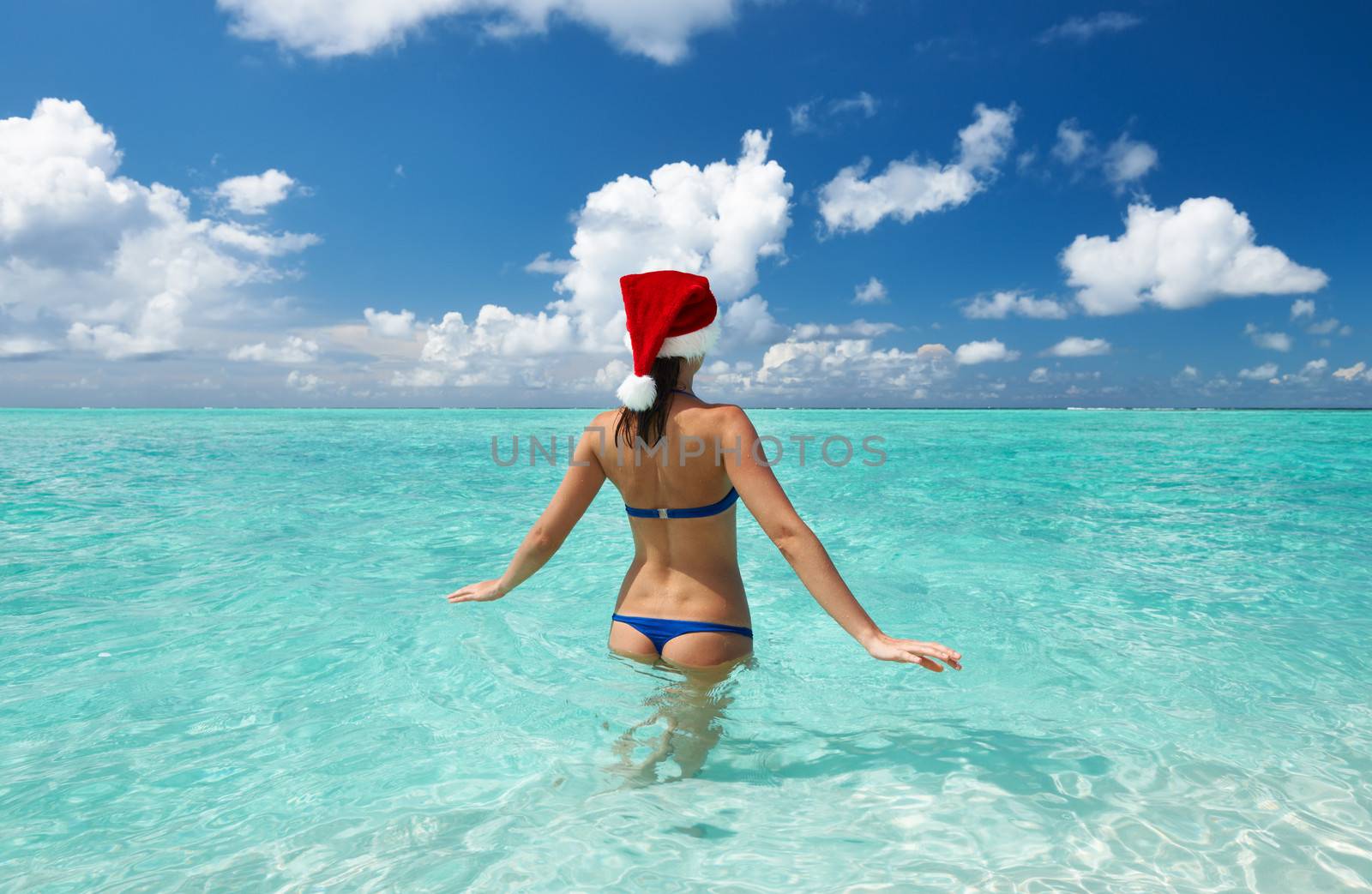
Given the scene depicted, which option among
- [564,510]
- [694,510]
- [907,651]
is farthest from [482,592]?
[907,651]

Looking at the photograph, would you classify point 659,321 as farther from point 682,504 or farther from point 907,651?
point 907,651

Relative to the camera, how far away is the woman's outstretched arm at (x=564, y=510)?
9.29 ft

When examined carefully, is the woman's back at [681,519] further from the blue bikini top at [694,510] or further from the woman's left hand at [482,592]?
the woman's left hand at [482,592]

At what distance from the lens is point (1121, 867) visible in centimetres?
247

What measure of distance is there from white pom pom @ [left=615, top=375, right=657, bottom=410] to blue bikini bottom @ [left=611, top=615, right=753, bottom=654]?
36.4 inches

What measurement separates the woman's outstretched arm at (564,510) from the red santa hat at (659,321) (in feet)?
1.07

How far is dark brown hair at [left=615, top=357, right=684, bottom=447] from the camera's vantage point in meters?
2.59

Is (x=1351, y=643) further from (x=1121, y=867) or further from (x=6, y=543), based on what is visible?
(x=6, y=543)

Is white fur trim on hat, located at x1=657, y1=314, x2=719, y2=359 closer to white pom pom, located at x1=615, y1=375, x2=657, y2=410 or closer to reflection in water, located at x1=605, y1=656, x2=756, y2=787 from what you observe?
white pom pom, located at x1=615, y1=375, x2=657, y2=410

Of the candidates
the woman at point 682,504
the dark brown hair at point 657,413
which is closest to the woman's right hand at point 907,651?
the woman at point 682,504

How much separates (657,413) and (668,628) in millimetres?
916

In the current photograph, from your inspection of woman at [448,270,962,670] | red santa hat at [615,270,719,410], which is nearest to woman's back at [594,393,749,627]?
woman at [448,270,962,670]

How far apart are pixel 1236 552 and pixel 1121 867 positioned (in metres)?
7.32

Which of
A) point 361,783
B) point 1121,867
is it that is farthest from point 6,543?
point 1121,867
